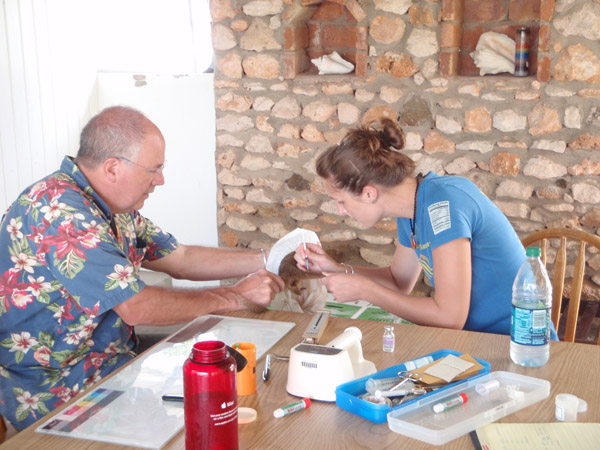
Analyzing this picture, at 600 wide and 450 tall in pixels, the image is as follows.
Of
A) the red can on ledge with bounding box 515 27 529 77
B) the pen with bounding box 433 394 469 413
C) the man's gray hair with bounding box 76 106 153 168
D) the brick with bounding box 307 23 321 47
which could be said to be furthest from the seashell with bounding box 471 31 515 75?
the pen with bounding box 433 394 469 413

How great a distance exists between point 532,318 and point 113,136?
122 centimetres

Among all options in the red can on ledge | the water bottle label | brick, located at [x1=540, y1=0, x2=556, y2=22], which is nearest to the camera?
the water bottle label

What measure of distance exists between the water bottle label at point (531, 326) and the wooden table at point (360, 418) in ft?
0.24

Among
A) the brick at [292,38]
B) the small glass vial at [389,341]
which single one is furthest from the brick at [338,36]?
the small glass vial at [389,341]

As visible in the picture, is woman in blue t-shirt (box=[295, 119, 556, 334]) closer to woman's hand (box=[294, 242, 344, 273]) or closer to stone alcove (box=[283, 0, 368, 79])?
woman's hand (box=[294, 242, 344, 273])

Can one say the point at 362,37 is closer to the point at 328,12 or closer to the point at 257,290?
the point at 328,12

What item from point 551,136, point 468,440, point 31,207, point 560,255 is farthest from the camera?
point 551,136

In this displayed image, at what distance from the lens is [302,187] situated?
3988mm

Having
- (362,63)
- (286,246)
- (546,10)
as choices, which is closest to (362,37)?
(362,63)

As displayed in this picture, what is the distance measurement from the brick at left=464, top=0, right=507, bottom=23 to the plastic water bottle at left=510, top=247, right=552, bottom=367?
2078 millimetres

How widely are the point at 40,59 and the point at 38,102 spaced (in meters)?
0.25

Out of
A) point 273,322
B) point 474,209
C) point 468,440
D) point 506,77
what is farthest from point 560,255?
point 506,77

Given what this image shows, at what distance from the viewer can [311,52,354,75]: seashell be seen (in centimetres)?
380

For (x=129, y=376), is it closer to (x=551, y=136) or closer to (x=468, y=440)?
(x=468, y=440)
